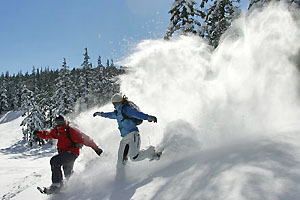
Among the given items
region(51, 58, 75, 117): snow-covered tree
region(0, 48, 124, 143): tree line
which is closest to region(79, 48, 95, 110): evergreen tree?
region(0, 48, 124, 143): tree line

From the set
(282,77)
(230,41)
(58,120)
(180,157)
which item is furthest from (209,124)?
(230,41)

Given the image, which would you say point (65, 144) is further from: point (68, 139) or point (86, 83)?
point (86, 83)

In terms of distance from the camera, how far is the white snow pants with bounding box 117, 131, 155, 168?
16.7 ft

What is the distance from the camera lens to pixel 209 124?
6.25 m

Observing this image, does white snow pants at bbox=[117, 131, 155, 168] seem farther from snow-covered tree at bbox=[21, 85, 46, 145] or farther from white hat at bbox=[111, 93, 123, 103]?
snow-covered tree at bbox=[21, 85, 46, 145]

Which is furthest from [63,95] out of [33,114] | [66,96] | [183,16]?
[183,16]

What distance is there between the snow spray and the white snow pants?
0.70 m

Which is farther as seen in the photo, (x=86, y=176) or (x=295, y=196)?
(x=86, y=176)

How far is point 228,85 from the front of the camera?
26.7 ft

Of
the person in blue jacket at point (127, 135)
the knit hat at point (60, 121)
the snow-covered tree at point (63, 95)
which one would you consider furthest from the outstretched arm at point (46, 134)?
the snow-covered tree at point (63, 95)

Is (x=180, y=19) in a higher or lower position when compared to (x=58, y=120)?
higher

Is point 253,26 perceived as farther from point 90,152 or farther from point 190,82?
point 90,152

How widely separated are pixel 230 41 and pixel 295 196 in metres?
8.54

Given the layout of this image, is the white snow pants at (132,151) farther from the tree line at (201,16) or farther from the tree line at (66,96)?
the tree line at (66,96)
